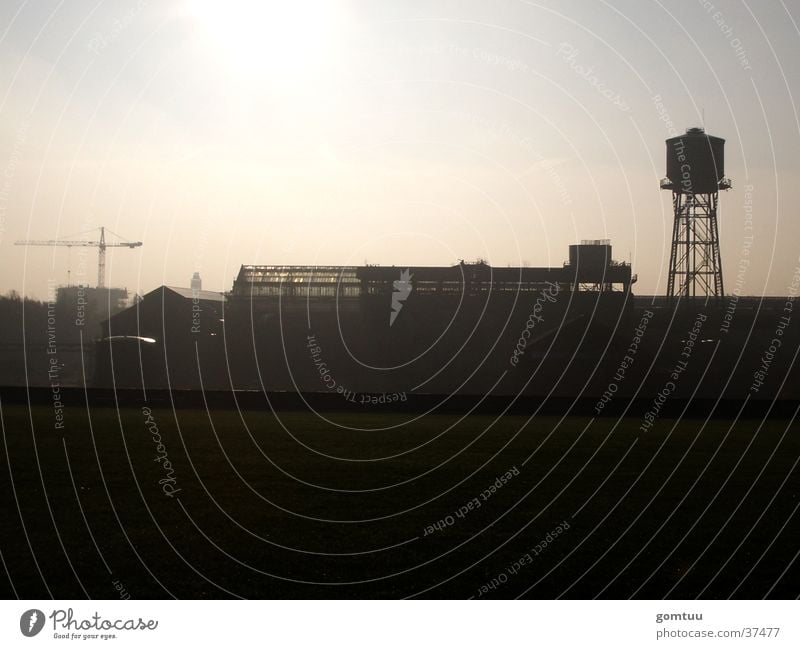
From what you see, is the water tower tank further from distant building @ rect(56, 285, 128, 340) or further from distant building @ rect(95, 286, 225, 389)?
distant building @ rect(56, 285, 128, 340)

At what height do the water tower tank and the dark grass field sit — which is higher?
the water tower tank

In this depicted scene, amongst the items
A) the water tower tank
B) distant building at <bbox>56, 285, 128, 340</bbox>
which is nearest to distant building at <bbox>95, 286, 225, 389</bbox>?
distant building at <bbox>56, 285, 128, 340</bbox>

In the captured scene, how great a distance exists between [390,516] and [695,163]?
5388 cm

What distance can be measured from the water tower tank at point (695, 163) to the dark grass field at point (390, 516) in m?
39.1

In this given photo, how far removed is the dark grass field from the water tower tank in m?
39.1

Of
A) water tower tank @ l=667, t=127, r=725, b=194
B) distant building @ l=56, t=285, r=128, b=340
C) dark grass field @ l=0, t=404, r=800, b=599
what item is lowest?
dark grass field @ l=0, t=404, r=800, b=599

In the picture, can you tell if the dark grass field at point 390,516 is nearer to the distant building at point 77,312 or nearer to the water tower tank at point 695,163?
the water tower tank at point 695,163

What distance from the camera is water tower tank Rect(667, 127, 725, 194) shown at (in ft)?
202

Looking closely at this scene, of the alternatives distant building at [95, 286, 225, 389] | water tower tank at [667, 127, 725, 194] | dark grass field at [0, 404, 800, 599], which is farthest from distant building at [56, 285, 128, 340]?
dark grass field at [0, 404, 800, 599]

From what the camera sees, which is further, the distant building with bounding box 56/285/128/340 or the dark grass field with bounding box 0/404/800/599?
the distant building with bounding box 56/285/128/340

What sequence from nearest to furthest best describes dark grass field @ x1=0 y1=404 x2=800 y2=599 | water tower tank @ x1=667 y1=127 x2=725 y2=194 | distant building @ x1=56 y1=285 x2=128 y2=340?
dark grass field @ x1=0 y1=404 x2=800 y2=599
water tower tank @ x1=667 y1=127 x2=725 y2=194
distant building @ x1=56 y1=285 x2=128 y2=340

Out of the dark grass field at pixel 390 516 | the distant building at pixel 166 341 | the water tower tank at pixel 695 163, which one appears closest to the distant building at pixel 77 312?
the distant building at pixel 166 341

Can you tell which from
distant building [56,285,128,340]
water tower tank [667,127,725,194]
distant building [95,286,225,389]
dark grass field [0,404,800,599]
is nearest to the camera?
dark grass field [0,404,800,599]

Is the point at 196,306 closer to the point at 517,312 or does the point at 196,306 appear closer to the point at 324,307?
the point at 324,307
